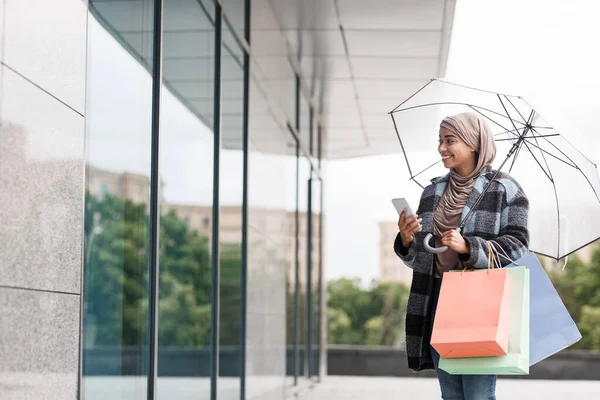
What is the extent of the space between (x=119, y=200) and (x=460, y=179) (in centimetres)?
211

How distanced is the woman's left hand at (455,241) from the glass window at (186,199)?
2.30 meters

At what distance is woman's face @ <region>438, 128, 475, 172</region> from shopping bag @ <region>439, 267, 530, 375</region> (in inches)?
18.4

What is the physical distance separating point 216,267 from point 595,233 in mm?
2992

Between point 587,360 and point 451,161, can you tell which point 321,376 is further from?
point 451,161

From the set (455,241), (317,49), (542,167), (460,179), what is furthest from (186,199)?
(317,49)

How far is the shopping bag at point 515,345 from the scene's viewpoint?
3.22m

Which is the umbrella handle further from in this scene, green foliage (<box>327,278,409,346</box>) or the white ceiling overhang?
green foliage (<box>327,278,409,346</box>)

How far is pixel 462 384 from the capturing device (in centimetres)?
352

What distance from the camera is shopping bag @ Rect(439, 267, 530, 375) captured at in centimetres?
322

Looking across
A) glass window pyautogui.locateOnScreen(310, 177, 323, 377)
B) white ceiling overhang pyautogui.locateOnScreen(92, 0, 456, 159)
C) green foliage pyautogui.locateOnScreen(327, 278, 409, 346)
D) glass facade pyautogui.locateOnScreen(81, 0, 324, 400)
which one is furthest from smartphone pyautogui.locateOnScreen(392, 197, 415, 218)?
green foliage pyautogui.locateOnScreen(327, 278, 409, 346)

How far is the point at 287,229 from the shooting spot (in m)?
9.74

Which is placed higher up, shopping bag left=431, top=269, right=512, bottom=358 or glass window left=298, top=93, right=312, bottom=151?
glass window left=298, top=93, right=312, bottom=151

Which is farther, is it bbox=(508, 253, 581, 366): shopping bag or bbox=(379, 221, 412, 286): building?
bbox=(379, 221, 412, 286): building

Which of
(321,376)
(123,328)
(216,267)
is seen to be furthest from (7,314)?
(321,376)
